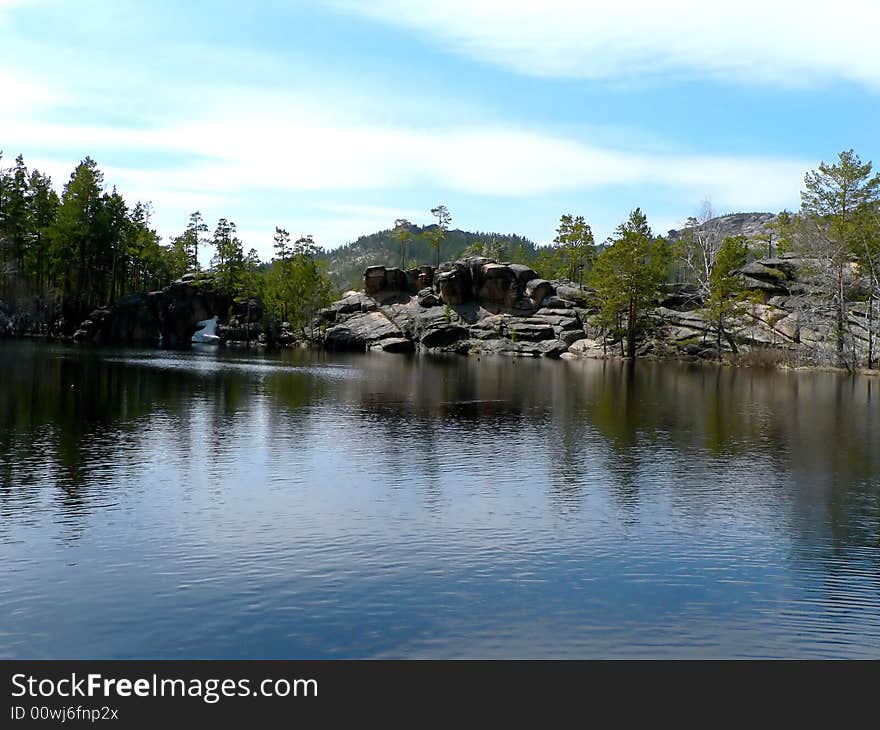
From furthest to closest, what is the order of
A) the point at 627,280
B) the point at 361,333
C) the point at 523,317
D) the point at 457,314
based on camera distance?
the point at 457,314
the point at 361,333
the point at 523,317
the point at 627,280

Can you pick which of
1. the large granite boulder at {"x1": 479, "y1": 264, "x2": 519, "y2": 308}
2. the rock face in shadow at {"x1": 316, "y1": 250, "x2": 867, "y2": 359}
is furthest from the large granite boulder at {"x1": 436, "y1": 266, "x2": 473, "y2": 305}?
the large granite boulder at {"x1": 479, "y1": 264, "x2": 519, "y2": 308}

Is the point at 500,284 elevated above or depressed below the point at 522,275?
below

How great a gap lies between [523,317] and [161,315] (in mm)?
57532

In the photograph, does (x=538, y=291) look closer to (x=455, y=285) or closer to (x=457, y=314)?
(x=457, y=314)

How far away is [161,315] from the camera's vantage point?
122 m

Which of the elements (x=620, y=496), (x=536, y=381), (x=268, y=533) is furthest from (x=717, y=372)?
(x=268, y=533)

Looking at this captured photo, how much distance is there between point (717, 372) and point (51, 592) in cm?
7420

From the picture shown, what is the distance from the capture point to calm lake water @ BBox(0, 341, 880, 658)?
1320cm

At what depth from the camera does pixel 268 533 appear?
18.6 meters

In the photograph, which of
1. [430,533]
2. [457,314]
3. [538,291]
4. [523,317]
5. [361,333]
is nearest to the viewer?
[430,533]

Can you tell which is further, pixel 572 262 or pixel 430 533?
pixel 572 262

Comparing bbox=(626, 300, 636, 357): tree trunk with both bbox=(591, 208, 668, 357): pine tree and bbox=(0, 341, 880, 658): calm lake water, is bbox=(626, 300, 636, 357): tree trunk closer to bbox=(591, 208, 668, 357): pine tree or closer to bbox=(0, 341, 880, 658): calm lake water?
bbox=(591, 208, 668, 357): pine tree

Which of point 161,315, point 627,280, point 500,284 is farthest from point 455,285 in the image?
point 161,315
